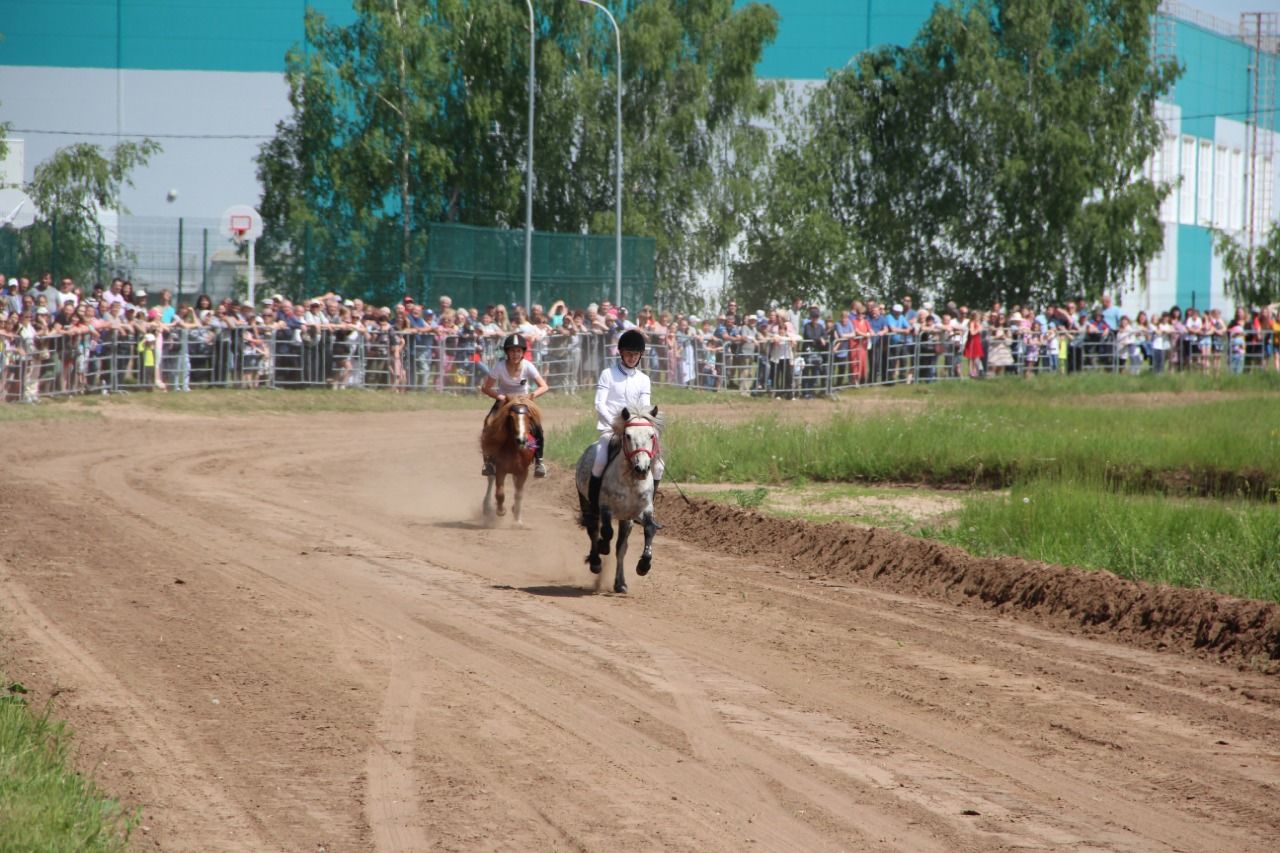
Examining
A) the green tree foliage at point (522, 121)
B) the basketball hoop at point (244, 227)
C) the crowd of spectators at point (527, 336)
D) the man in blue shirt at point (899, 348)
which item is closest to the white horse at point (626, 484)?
the crowd of spectators at point (527, 336)

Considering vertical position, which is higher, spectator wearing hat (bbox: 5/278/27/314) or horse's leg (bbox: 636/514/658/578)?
spectator wearing hat (bbox: 5/278/27/314)

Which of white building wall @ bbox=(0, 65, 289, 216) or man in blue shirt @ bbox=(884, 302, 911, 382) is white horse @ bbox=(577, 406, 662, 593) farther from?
white building wall @ bbox=(0, 65, 289, 216)

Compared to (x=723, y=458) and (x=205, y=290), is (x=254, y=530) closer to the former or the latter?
(x=723, y=458)

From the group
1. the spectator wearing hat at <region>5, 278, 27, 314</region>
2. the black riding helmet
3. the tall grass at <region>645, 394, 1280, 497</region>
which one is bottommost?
the tall grass at <region>645, 394, 1280, 497</region>

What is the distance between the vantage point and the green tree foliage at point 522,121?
46375 millimetres

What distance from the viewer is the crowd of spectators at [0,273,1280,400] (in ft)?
97.3

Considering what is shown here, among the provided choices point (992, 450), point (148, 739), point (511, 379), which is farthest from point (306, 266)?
point (148, 739)

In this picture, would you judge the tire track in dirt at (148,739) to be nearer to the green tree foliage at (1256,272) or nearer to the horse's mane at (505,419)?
the horse's mane at (505,419)

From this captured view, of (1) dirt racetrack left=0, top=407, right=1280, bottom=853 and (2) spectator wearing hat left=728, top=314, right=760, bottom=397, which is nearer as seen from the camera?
(1) dirt racetrack left=0, top=407, right=1280, bottom=853

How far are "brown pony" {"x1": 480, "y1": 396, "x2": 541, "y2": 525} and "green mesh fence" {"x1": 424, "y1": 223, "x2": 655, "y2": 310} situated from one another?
21.3 m

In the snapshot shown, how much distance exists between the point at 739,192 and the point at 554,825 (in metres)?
43.5

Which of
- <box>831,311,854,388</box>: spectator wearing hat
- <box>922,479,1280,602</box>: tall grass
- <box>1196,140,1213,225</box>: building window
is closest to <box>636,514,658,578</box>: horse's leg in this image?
<box>922,479,1280,602</box>: tall grass

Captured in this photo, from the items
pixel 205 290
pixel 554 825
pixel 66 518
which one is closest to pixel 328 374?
pixel 205 290

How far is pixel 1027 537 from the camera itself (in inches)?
591
